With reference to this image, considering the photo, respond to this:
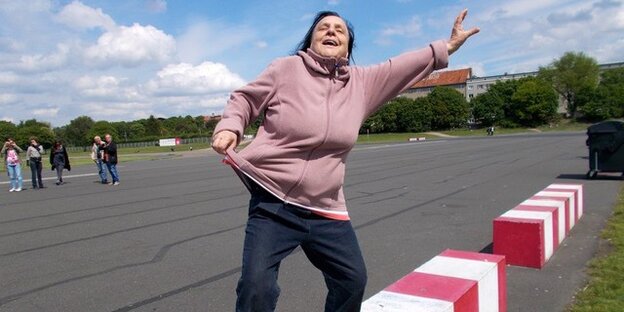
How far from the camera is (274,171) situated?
2322 millimetres

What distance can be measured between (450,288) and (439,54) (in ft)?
4.93

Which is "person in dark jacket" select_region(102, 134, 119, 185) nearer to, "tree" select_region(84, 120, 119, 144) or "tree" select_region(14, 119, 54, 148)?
"tree" select_region(14, 119, 54, 148)

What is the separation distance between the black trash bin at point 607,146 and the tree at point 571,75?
97.3 meters

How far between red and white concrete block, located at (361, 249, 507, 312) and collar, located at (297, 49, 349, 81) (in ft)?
4.51

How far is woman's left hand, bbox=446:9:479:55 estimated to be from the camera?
9.10 feet

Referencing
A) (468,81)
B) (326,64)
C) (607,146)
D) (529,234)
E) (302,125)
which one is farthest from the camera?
(468,81)

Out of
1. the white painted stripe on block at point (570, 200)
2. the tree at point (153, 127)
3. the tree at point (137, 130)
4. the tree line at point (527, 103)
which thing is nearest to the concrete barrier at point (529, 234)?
the white painted stripe on block at point (570, 200)

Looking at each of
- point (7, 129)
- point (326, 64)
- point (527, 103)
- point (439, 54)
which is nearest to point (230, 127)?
point (326, 64)

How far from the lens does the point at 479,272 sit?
347 cm

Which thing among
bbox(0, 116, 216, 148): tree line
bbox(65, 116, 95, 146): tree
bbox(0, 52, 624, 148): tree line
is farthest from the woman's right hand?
bbox(65, 116, 95, 146): tree

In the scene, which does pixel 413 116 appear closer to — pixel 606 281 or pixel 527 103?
pixel 527 103

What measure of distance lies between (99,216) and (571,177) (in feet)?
38.1

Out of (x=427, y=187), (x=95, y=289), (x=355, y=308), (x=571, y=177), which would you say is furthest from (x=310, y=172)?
(x=571, y=177)

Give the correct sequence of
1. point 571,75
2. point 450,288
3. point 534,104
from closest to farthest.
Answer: point 450,288 < point 534,104 < point 571,75
